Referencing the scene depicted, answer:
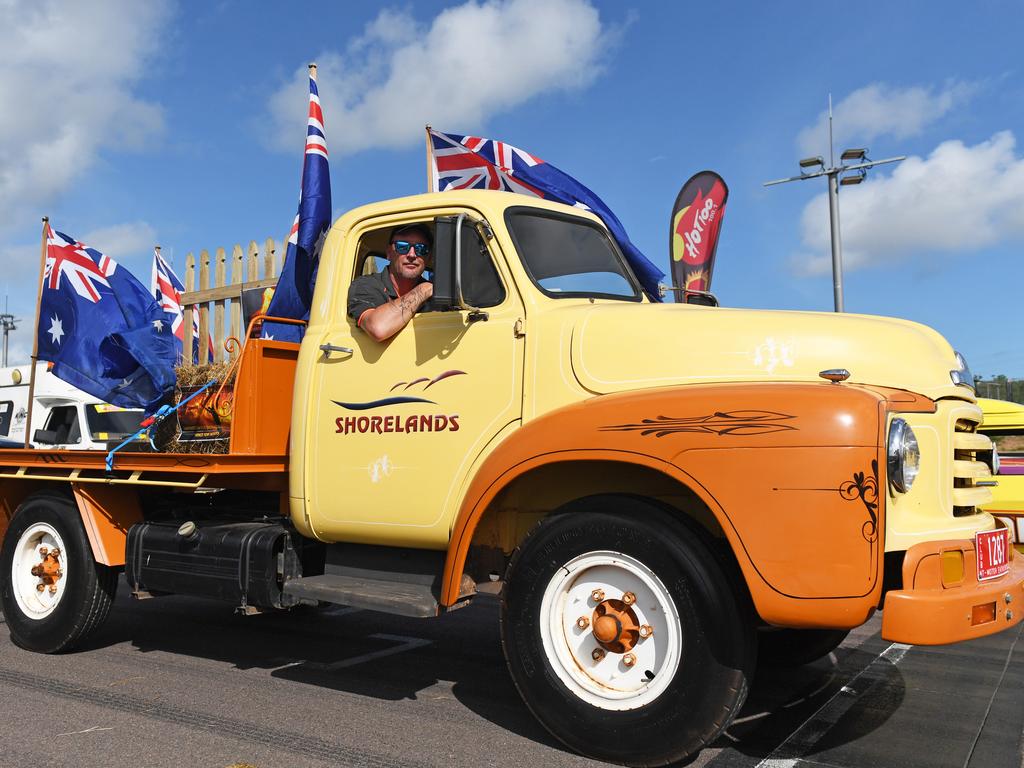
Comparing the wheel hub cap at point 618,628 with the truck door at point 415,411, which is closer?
the wheel hub cap at point 618,628

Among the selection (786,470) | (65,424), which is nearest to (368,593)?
(786,470)

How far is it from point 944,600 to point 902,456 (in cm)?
51

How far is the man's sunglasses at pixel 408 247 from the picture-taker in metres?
4.66

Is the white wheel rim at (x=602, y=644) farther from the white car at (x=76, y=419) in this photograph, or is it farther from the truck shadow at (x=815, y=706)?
the white car at (x=76, y=419)

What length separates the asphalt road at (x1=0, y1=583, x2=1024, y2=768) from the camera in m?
3.62

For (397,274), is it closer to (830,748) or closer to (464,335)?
(464,335)

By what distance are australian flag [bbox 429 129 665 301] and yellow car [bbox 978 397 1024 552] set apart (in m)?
3.36

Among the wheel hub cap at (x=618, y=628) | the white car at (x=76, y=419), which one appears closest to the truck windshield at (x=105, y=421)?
the white car at (x=76, y=419)

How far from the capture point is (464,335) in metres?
4.16

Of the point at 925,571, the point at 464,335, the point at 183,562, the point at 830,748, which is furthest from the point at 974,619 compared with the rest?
the point at 183,562

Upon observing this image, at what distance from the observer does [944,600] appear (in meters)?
3.01

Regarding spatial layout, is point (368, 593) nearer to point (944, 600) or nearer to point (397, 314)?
point (397, 314)

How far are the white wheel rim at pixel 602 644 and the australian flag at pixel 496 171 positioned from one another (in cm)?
329

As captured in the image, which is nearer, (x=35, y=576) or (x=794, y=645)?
(x=794, y=645)
